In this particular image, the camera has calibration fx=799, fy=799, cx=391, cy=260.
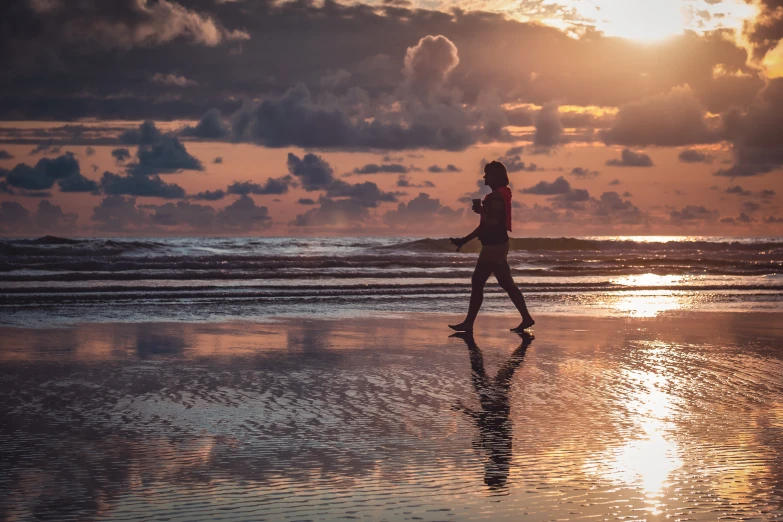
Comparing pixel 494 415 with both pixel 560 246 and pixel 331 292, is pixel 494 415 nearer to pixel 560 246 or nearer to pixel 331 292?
pixel 331 292

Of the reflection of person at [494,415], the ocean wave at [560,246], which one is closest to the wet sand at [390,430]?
the reflection of person at [494,415]

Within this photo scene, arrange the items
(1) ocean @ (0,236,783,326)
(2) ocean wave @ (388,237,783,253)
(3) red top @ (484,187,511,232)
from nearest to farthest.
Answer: (3) red top @ (484,187,511,232) → (1) ocean @ (0,236,783,326) → (2) ocean wave @ (388,237,783,253)

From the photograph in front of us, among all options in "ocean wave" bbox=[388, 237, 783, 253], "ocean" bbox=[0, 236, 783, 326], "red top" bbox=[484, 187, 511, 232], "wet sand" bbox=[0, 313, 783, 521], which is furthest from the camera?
"ocean wave" bbox=[388, 237, 783, 253]

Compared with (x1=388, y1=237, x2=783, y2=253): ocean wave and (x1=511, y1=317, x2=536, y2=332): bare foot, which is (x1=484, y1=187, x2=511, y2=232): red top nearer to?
(x1=511, y1=317, x2=536, y2=332): bare foot

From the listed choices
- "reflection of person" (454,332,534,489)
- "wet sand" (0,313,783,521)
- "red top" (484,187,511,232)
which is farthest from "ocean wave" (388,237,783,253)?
"reflection of person" (454,332,534,489)

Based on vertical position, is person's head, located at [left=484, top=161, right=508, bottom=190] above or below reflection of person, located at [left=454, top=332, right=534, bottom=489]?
above

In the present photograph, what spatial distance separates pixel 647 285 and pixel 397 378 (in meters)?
14.5

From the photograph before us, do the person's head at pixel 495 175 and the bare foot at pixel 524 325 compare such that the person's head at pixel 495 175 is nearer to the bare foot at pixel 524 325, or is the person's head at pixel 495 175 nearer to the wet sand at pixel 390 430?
the bare foot at pixel 524 325

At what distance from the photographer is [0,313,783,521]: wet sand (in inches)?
130

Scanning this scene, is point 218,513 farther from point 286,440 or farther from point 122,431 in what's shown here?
point 122,431

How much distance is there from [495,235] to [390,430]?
578 centimetres

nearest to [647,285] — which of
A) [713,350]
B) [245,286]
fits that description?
[245,286]

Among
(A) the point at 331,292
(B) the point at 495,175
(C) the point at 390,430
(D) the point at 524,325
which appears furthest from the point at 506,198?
(A) the point at 331,292

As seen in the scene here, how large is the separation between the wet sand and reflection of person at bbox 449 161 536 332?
4.50ft
